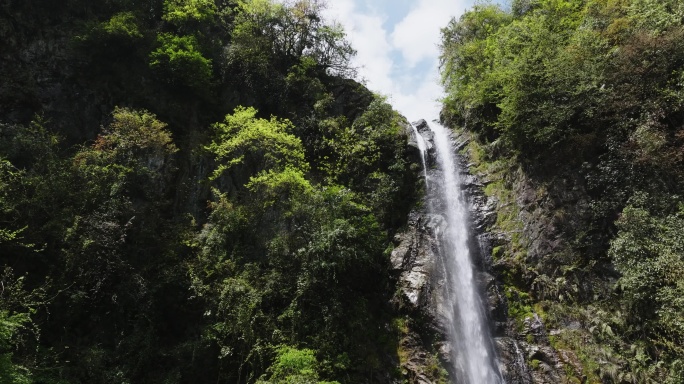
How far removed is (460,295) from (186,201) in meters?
11.3

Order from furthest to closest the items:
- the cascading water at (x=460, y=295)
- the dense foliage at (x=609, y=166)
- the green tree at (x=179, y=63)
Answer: the green tree at (x=179, y=63)
the cascading water at (x=460, y=295)
the dense foliage at (x=609, y=166)

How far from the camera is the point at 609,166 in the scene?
1207 cm

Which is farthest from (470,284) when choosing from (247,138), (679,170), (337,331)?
(247,138)

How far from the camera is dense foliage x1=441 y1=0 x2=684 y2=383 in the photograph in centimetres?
975

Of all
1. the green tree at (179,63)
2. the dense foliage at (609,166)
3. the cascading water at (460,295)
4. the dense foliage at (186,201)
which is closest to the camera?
the dense foliage at (609,166)

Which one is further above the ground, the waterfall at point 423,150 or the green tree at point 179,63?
the green tree at point 179,63

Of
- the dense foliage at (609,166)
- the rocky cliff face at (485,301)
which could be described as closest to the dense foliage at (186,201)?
the rocky cliff face at (485,301)

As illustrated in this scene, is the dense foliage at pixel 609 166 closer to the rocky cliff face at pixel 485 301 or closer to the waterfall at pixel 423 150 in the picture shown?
the rocky cliff face at pixel 485 301

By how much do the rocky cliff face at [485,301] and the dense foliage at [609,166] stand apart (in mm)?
587

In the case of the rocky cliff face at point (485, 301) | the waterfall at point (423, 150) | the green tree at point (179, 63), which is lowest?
the rocky cliff face at point (485, 301)

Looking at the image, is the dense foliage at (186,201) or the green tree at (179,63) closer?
the dense foliage at (186,201)

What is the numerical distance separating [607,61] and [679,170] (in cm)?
448

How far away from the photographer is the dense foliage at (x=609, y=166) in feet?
32.0

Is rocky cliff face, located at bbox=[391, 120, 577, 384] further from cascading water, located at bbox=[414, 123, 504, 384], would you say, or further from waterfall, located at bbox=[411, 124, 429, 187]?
waterfall, located at bbox=[411, 124, 429, 187]
